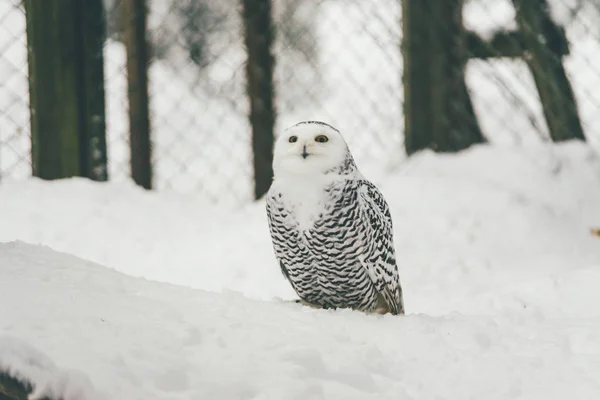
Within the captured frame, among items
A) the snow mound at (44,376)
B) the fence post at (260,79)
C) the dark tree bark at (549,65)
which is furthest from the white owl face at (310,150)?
the dark tree bark at (549,65)

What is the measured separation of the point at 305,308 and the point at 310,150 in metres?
0.50

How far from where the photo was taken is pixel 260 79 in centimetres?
407

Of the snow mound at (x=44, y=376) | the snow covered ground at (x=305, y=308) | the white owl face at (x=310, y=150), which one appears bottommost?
the snow covered ground at (x=305, y=308)

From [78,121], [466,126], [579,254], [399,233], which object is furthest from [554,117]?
[78,121]

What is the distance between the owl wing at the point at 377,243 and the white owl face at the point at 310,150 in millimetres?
156

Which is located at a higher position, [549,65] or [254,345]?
[549,65]

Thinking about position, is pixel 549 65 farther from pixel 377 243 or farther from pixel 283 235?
pixel 283 235

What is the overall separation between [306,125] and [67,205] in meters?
1.78

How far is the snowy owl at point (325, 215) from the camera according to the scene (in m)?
2.47

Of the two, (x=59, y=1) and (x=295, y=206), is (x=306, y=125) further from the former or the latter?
(x=59, y=1)

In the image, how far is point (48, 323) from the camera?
167 centimetres

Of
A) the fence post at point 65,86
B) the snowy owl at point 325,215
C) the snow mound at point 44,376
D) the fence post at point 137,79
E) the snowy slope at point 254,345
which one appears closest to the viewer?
the snow mound at point 44,376

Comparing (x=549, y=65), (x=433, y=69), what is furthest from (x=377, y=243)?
(x=549, y=65)

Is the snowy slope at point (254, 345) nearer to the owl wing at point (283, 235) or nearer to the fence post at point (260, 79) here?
the owl wing at point (283, 235)
